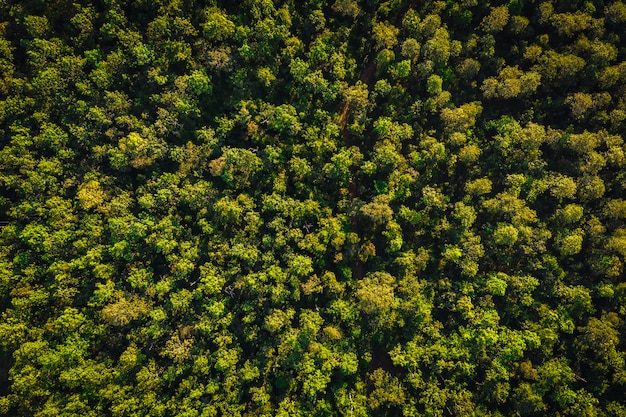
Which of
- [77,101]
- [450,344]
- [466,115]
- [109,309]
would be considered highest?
[466,115]

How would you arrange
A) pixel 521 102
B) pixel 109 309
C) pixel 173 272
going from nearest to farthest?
pixel 109 309 < pixel 173 272 < pixel 521 102

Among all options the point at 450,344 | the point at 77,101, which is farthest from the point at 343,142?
the point at 77,101

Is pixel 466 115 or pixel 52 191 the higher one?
pixel 466 115

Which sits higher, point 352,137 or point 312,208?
point 352,137

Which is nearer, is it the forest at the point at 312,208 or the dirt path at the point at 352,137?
the forest at the point at 312,208

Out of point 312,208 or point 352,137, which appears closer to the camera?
point 312,208

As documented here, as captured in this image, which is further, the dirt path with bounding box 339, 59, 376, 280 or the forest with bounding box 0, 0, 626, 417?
the dirt path with bounding box 339, 59, 376, 280

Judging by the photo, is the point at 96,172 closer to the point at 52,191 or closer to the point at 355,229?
the point at 52,191

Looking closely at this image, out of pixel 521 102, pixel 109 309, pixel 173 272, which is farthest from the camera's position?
pixel 521 102
